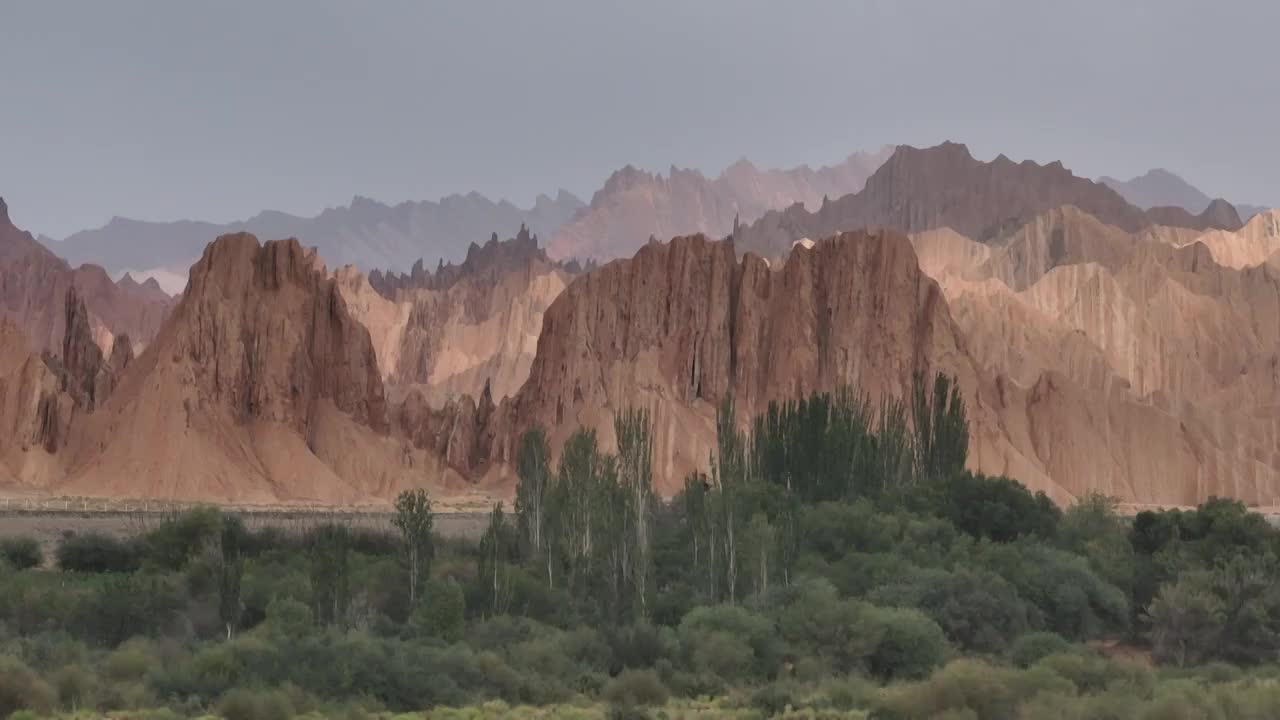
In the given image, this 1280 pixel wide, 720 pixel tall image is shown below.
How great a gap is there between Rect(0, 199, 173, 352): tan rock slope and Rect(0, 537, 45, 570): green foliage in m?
105

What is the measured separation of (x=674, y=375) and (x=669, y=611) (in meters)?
69.2

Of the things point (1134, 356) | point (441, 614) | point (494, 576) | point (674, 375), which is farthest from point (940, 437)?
point (1134, 356)

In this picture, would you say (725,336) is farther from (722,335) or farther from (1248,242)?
(1248,242)

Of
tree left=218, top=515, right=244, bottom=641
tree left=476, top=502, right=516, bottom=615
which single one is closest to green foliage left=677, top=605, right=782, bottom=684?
tree left=476, top=502, right=516, bottom=615

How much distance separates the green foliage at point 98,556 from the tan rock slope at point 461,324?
10020 cm

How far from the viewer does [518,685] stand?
3023 cm

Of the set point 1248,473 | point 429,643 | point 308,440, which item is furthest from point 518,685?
point 1248,473

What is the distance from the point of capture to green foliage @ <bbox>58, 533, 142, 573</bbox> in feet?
176

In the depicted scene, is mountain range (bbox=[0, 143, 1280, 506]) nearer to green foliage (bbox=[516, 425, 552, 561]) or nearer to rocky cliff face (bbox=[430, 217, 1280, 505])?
rocky cliff face (bbox=[430, 217, 1280, 505])

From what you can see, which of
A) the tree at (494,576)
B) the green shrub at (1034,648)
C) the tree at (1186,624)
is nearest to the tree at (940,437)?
the tree at (1186,624)

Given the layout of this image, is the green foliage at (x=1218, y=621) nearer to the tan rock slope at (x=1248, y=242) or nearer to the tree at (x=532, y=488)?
the tree at (x=532, y=488)

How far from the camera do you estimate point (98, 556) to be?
177 feet

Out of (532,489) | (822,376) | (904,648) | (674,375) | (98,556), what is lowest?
(904,648)

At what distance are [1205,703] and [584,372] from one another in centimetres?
8385
